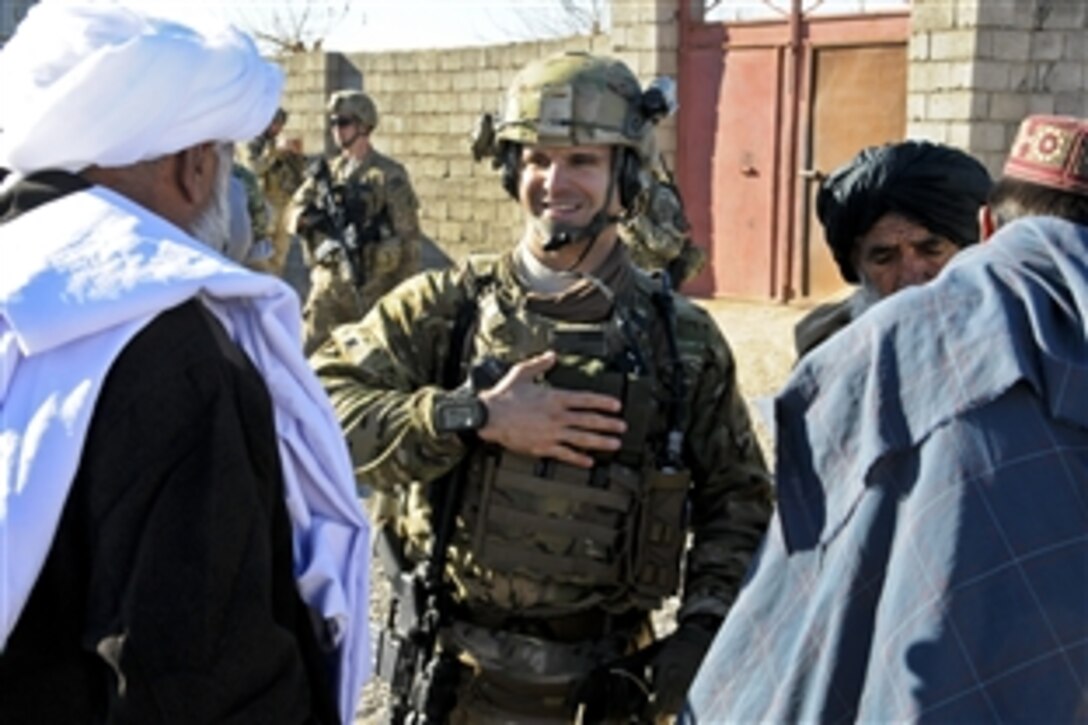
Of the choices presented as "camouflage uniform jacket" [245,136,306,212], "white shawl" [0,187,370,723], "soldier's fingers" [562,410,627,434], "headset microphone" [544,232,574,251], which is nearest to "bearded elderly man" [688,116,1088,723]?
"white shawl" [0,187,370,723]

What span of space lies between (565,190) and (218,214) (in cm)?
101

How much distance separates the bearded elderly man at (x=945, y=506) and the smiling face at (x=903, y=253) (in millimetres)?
875

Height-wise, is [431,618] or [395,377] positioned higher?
[395,377]

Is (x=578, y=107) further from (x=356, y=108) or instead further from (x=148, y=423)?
(x=356, y=108)

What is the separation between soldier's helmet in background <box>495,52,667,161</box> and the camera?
2.74 meters

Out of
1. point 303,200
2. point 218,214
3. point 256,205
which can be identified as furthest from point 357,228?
point 218,214

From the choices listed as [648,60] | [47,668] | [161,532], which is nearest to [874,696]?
[161,532]

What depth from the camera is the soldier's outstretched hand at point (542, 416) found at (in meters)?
2.49

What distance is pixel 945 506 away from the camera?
5.47ft

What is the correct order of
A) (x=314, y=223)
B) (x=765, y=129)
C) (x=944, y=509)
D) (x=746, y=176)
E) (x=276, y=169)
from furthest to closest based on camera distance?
(x=746, y=176) < (x=765, y=129) < (x=276, y=169) < (x=314, y=223) < (x=944, y=509)

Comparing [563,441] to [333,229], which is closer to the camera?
[563,441]

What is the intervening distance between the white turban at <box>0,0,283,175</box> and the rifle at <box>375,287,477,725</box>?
0.97 metres

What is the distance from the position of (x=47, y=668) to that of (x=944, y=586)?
99 cm

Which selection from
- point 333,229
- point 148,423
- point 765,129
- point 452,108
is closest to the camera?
point 148,423
